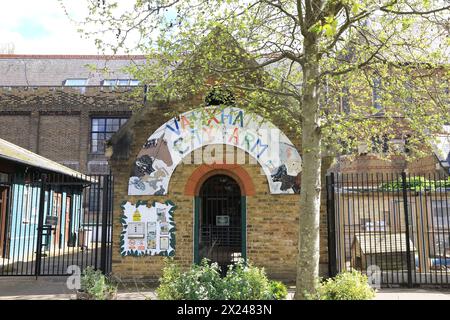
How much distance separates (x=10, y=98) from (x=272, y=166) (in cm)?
2405

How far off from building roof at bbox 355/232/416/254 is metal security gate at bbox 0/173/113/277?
6.87 metres

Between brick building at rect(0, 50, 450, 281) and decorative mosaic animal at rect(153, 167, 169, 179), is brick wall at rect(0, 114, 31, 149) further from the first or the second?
decorative mosaic animal at rect(153, 167, 169, 179)

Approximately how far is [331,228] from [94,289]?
6.02 m

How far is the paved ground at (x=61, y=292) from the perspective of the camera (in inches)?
357

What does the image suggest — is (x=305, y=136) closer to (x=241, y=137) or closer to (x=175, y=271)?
(x=175, y=271)

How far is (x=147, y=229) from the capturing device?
10.9m

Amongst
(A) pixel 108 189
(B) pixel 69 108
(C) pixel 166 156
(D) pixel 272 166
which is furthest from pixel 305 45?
(B) pixel 69 108

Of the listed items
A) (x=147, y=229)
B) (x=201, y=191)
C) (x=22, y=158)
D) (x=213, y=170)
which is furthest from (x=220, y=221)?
(x=22, y=158)

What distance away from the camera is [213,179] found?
38.1ft

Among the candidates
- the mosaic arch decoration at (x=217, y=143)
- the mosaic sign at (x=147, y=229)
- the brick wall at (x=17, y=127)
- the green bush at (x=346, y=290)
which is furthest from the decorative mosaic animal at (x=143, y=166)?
the brick wall at (x=17, y=127)

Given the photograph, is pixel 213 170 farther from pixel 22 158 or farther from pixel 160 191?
pixel 22 158

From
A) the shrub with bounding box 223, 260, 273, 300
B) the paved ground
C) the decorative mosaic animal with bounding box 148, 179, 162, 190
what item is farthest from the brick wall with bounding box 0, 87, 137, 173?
the shrub with bounding box 223, 260, 273, 300

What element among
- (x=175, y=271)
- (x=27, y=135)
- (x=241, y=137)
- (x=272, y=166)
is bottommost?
(x=175, y=271)

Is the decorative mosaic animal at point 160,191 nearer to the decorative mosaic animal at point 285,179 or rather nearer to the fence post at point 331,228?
the decorative mosaic animal at point 285,179
